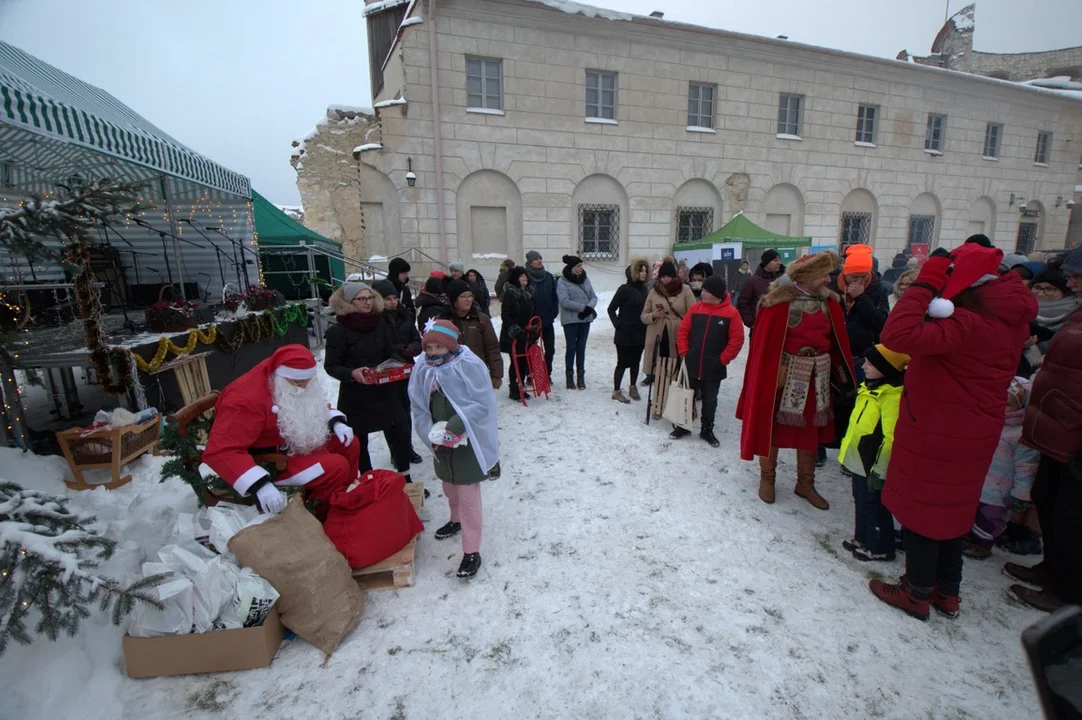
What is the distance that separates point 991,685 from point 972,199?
24195 millimetres

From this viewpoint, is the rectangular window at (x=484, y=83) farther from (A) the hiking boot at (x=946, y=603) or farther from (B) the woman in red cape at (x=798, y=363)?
(A) the hiking boot at (x=946, y=603)

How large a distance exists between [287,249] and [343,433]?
35.9 ft

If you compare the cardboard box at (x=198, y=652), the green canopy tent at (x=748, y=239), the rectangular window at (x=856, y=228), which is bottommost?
the cardboard box at (x=198, y=652)

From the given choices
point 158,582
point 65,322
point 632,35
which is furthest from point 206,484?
point 632,35

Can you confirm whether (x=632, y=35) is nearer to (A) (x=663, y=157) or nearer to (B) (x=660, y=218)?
(A) (x=663, y=157)

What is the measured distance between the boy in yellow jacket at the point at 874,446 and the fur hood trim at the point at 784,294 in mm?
700

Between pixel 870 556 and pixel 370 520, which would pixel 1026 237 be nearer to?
pixel 870 556

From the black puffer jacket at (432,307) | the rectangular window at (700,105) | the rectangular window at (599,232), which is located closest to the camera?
the black puffer jacket at (432,307)

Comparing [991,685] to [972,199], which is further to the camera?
[972,199]

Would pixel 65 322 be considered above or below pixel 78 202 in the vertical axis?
below

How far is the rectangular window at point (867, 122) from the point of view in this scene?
1711 centimetres

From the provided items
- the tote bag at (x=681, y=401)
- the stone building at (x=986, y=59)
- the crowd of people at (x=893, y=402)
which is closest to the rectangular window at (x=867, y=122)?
the stone building at (x=986, y=59)

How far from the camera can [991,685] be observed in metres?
2.26

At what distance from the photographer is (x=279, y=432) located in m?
3.03
